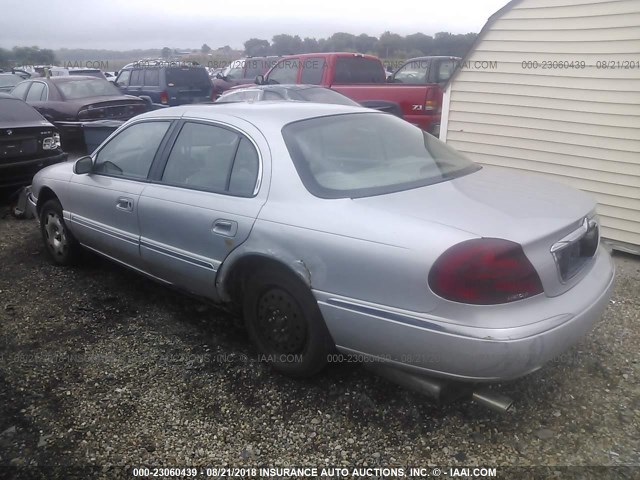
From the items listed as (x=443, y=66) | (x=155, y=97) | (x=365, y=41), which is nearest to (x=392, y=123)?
(x=443, y=66)

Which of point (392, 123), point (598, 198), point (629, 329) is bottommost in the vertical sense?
point (629, 329)

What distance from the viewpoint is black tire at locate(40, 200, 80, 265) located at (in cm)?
489

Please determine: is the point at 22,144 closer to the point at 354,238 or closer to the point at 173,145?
the point at 173,145

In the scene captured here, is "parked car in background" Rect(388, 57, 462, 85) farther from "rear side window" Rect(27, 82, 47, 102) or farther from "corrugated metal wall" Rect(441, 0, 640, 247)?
"rear side window" Rect(27, 82, 47, 102)

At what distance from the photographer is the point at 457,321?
2408mm

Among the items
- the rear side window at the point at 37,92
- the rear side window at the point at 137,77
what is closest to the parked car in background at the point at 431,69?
the rear side window at the point at 137,77

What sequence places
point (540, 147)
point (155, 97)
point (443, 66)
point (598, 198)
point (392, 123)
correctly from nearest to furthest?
point (392, 123), point (598, 198), point (540, 147), point (443, 66), point (155, 97)

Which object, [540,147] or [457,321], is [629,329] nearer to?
[457,321]

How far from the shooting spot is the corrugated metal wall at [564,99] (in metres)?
5.26

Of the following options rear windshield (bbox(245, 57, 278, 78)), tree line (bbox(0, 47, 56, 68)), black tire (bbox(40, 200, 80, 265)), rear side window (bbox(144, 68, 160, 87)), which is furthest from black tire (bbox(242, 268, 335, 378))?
tree line (bbox(0, 47, 56, 68))

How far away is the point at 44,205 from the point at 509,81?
4949mm

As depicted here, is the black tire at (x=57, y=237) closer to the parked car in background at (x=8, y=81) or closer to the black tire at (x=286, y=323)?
the black tire at (x=286, y=323)

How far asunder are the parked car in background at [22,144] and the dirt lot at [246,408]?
3605 millimetres

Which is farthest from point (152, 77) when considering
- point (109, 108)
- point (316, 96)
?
point (316, 96)
